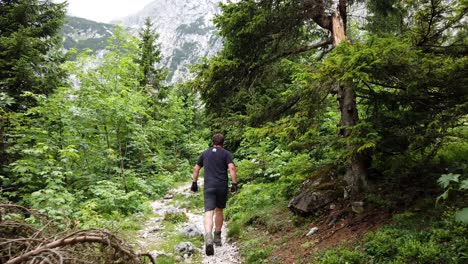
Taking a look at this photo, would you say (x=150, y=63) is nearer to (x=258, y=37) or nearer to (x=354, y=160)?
(x=258, y=37)

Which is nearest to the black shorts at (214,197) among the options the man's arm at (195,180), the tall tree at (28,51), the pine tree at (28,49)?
the man's arm at (195,180)

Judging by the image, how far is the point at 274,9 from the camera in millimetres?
6949

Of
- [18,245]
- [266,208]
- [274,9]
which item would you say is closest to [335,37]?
[274,9]

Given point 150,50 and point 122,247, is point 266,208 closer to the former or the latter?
point 122,247

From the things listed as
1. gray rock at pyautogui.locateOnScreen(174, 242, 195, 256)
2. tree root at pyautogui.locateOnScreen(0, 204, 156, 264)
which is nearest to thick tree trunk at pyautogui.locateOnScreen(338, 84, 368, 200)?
gray rock at pyautogui.locateOnScreen(174, 242, 195, 256)

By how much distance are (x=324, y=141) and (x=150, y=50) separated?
24934 mm

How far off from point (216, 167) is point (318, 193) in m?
2.32

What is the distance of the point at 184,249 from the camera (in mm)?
6641

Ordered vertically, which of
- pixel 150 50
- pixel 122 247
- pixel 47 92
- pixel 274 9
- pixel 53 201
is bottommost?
pixel 53 201

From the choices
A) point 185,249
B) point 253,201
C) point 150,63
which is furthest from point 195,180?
point 150,63

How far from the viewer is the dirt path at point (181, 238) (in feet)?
20.7

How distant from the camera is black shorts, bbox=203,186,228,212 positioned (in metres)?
6.75

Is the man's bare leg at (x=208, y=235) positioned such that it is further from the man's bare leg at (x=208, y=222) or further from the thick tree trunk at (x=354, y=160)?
the thick tree trunk at (x=354, y=160)

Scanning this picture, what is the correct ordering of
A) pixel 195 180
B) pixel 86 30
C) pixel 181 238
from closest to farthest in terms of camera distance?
pixel 195 180
pixel 181 238
pixel 86 30
